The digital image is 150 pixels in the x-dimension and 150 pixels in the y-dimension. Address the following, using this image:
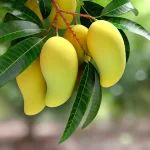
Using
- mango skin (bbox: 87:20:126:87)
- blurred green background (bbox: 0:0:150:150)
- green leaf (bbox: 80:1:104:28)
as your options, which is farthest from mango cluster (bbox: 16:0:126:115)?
blurred green background (bbox: 0:0:150:150)

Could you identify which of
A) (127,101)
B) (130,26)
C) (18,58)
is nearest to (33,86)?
(18,58)

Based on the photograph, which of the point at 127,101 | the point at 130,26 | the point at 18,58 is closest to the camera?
the point at 18,58

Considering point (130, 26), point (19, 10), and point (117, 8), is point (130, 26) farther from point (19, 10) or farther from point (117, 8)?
point (19, 10)

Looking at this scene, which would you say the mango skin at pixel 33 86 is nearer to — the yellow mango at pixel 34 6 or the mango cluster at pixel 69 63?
the mango cluster at pixel 69 63

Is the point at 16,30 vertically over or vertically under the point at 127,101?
over

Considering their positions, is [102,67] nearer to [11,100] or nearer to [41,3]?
[41,3]

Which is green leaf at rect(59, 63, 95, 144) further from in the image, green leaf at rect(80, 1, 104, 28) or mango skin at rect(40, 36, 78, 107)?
green leaf at rect(80, 1, 104, 28)

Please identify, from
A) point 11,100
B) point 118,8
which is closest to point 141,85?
point 11,100

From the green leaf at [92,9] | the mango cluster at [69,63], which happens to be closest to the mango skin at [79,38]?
the mango cluster at [69,63]
